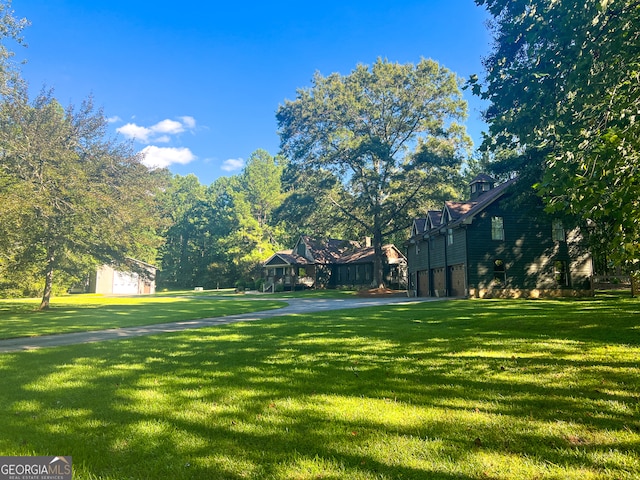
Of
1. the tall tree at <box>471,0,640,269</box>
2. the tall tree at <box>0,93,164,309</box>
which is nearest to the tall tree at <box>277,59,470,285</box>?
the tall tree at <box>0,93,164,309</box>

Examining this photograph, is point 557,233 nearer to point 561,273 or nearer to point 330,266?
point 561,273

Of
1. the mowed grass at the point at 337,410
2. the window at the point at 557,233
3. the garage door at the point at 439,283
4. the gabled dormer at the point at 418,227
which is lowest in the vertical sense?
the mowed grass at the point at 337,410

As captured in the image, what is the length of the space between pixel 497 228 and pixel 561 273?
525cm

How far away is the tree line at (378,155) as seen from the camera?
26.8ft

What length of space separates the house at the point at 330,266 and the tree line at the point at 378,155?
427 centimetres

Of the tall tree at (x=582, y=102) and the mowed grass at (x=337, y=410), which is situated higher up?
the tall tree at (x=582, y=102)

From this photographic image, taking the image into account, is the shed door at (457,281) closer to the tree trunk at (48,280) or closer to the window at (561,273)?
the window at (561,273)

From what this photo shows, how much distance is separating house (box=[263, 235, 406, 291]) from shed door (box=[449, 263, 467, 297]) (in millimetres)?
17429

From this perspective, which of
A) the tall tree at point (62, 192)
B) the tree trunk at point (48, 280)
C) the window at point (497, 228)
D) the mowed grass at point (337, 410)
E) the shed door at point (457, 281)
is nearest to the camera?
Answer: the mowed grass at point (337, 410)

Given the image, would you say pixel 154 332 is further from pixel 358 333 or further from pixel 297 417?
pixel 297 417

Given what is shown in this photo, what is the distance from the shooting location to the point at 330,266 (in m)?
51.3

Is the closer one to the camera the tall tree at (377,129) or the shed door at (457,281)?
the shed door at (457,281)

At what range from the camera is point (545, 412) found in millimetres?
4551

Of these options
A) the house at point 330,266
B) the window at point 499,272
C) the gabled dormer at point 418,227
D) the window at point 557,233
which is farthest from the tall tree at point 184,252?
the window at point 557,233
